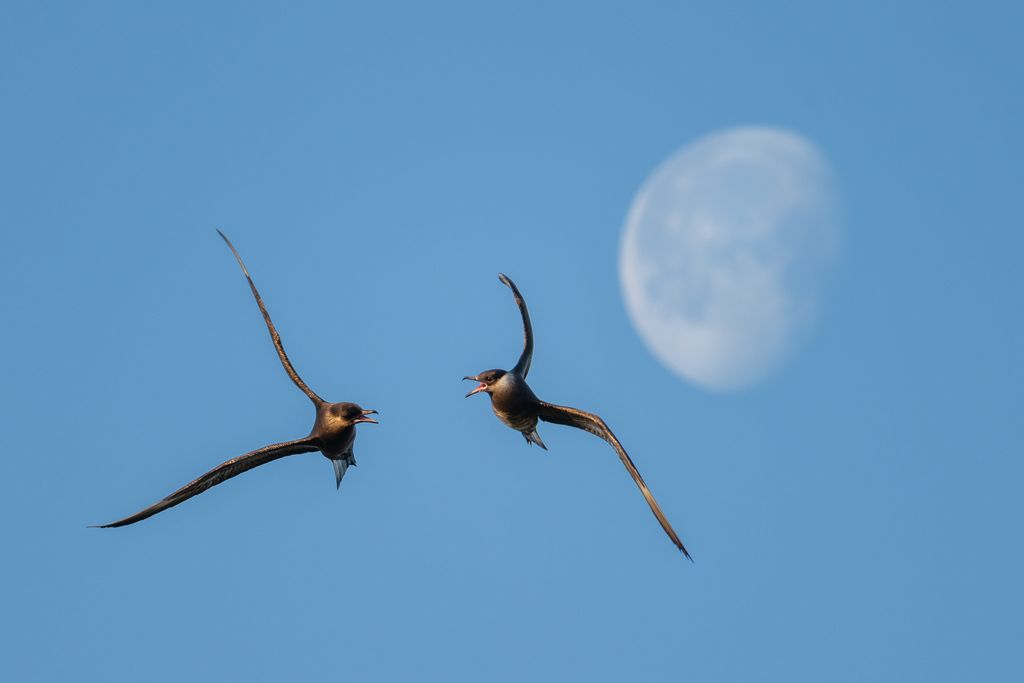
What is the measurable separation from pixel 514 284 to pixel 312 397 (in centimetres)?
474

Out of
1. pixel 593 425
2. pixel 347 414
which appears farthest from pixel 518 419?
pixel 347 414

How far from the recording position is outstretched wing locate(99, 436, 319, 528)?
23.9 meters

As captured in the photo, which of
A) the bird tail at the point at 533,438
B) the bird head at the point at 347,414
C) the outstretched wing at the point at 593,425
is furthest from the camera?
the bird tail at the point at 533,438

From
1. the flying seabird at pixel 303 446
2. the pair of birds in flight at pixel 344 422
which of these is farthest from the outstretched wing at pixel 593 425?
the flying seabird at pixel 303 446

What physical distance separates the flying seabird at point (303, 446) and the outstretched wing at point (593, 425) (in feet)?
11.0

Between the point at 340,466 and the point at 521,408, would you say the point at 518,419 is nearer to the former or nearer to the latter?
the point at 521,408

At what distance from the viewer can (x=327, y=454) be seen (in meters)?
25.8

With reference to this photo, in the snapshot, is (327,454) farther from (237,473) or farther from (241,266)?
(241,266)

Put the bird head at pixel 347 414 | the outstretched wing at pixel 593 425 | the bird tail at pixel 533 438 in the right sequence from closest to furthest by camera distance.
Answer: the outstretched wing at pixel 593 425 → the bird head at pixel 347 414 → the bird tail at pixel 533 438

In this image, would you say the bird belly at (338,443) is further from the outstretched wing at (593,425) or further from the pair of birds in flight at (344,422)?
the outstretched wing at (593,425)

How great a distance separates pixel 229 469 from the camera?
24750 millimetres

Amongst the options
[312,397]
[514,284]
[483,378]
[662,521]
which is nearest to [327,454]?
[312,397]

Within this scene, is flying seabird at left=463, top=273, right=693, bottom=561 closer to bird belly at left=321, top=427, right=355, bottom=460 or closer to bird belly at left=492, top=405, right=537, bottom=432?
bird belly at left=492, top=405, right=537, bottom=432

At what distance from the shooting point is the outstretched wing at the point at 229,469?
2391cm
